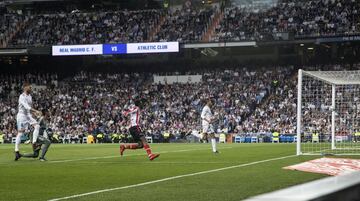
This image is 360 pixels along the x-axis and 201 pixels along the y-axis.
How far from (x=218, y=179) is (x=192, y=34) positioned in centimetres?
4157

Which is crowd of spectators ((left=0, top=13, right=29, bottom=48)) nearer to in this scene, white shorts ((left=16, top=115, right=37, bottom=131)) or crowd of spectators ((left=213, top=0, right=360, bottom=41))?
crowd of spectators ((left=213, top=0, right=360, bottom=41))

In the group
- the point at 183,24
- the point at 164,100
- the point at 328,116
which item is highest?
the point at 183,24

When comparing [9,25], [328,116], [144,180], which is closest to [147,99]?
[9,25]

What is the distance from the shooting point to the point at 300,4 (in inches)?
2048

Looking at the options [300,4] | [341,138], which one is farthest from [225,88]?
[341,138]

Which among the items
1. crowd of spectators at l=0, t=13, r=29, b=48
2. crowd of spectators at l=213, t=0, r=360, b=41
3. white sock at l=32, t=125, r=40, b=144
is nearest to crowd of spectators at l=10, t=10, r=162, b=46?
crowd of spectators at l=0, t=13, r=29, b=48

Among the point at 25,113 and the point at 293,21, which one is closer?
the point at 25,113

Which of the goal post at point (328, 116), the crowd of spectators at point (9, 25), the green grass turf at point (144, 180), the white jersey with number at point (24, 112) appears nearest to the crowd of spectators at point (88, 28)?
the crowd of spectators at point (9, 25)

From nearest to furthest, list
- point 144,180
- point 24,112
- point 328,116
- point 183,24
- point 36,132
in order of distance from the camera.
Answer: point 144,180 → point 36,132 → point 24,112 → point 328,116 → point 183,24

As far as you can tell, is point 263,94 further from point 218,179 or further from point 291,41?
point 218,179

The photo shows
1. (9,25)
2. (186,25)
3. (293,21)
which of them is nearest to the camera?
(293,21)

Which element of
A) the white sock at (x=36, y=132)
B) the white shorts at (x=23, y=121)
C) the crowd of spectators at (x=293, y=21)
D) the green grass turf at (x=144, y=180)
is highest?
the crowd of spectators at (x=293, y=21)

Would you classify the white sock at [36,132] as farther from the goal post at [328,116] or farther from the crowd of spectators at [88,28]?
the crowd of spectators at [88,28]

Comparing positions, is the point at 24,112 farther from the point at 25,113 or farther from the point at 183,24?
the point at 183,24
